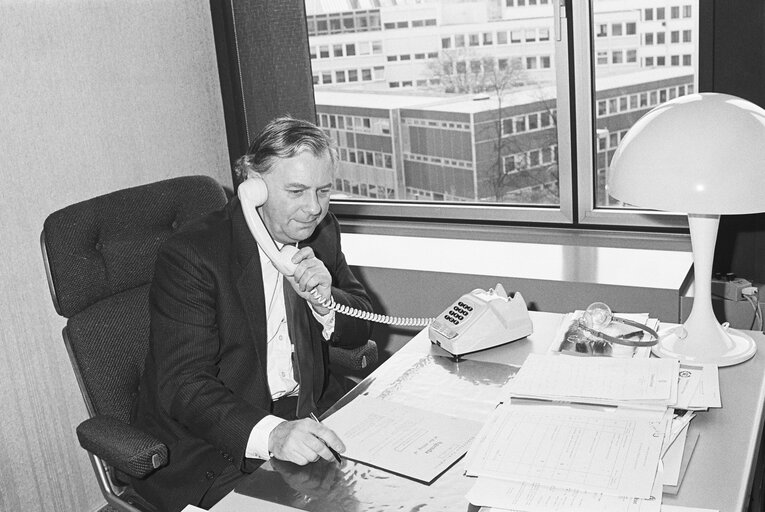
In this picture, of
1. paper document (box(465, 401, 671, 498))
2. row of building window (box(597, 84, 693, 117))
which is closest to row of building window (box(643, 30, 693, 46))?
row of building window (box(597, 84, 693, 117))

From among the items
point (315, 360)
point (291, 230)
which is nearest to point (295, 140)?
point (291, 230)

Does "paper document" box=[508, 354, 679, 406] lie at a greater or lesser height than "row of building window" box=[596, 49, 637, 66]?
lesser

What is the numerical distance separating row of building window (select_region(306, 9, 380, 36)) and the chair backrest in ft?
4.43

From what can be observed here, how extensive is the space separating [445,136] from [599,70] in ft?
1.98

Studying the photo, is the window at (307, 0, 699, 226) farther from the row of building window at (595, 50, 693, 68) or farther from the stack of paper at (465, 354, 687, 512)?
the stack of paper at (465, 354, 687, 512)

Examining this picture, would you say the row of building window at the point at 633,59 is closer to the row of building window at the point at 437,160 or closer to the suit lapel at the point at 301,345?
the row of building window at the point at 437,160

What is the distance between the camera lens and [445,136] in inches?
116

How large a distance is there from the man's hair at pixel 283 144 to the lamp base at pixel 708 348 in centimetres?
86

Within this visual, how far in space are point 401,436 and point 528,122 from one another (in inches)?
64.5

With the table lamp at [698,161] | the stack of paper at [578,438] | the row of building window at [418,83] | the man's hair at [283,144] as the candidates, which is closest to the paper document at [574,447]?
the stack of paper at [578,438]

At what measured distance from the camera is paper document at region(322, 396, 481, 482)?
4.43 feet

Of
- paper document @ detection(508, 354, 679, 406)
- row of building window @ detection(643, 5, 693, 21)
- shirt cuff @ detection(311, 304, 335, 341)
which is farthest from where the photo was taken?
row of building window @ detection(643, 5, 693, 21)

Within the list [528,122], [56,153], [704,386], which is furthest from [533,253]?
[56,153]

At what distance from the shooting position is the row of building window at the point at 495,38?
8.89ft
